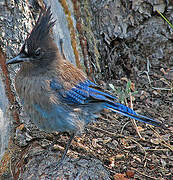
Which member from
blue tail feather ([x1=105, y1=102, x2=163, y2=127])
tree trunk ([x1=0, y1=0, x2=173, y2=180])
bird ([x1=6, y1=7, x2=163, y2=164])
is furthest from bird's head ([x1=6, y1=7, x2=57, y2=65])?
blue tail feather ([x1=105, y1=102, x2=163, y2=127])

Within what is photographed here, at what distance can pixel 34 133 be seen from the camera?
2998 millimetres

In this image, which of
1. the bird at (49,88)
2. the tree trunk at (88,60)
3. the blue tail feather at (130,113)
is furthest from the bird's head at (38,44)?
the blue tail feather at (130,113)

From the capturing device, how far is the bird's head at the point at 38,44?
254 centimetres

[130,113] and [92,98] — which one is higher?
[92,98]

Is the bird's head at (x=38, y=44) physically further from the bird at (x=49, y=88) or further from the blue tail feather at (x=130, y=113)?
the blue tail feather at (x=130, y=113)

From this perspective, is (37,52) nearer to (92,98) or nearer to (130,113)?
(92,98)

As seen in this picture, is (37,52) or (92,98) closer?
(37,52)

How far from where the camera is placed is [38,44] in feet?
8.55

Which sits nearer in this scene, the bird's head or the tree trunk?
the bird's head

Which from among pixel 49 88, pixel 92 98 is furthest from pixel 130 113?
pixel 49 88

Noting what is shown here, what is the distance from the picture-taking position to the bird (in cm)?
258

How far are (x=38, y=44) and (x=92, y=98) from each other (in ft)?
2.41

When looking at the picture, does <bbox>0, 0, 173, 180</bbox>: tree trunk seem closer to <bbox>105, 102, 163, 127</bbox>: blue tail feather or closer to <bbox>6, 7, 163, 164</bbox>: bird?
<bbox>6, 7, 163, 164</bbox>: bird

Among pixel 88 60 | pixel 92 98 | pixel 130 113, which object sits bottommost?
pixel 130 113
